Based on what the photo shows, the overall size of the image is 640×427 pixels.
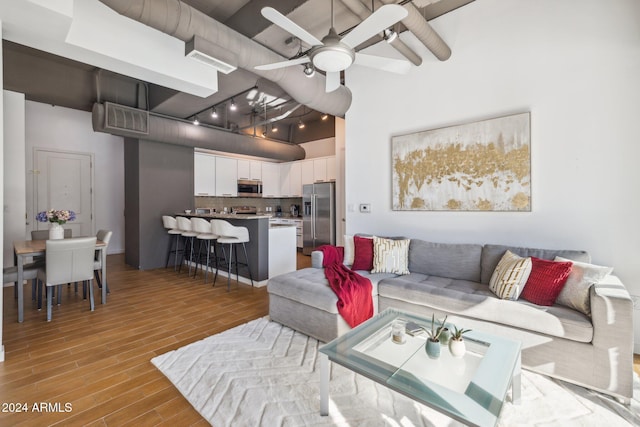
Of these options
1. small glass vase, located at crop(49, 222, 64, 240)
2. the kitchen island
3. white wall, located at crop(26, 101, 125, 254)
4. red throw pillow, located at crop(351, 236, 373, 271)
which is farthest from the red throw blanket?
white wall, located at crop(26, 101, 125, 254)

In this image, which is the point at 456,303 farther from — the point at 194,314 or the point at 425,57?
the point at 425,57

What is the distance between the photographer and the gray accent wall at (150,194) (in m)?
5.44

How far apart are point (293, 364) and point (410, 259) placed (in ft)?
5.99

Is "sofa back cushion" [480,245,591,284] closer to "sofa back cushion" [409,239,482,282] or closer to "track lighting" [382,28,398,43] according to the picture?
"sofa back cushion" [409,239,482,282]

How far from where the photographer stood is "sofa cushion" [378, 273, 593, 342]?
2029 millimetres


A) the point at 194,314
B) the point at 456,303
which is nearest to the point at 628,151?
the point at 456,303

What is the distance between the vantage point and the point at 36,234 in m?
4.26

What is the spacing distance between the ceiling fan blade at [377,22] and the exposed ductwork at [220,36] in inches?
53.7

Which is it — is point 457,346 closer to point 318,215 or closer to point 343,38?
point 343,38

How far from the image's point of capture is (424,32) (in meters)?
3.00

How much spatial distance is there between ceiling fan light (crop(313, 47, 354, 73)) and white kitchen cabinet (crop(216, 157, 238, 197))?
17.3 feet

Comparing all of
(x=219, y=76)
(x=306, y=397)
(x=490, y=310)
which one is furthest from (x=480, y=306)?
(x=219, y=76)

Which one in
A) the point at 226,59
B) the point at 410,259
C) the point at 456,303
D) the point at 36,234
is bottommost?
the point at 456,303

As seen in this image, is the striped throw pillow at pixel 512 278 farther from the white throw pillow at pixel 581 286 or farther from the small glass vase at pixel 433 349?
the small glass vase at pixel 433 349
